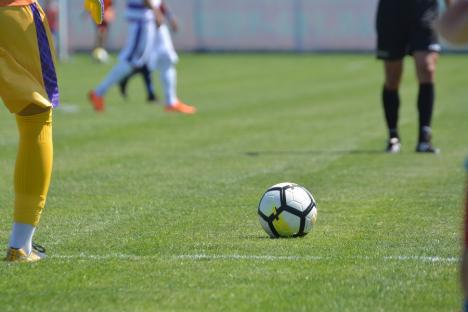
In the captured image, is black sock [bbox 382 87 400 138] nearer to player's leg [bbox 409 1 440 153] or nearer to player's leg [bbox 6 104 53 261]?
player's leg [bbox 409 1 440 153]

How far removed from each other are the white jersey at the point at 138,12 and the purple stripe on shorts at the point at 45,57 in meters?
11.6

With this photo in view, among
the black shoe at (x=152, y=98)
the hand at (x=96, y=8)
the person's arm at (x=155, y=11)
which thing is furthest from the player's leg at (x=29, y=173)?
the black shoe at (x=152, y=98)

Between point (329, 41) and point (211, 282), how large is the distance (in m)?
38.4

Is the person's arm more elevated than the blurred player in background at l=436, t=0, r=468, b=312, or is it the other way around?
the blurred player in background at l=436, t=0, r=468, b=312

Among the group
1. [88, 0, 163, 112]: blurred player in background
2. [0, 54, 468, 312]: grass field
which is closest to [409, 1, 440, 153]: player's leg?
[0, 54, 468, 312]: grass field

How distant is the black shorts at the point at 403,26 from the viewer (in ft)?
36.9

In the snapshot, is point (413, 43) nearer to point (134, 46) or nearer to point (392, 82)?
point (392, 82)

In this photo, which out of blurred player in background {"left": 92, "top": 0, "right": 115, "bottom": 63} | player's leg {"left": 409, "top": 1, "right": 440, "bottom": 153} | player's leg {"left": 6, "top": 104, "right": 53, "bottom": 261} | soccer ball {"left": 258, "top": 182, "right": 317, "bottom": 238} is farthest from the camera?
blurred player in background {"left": 92, "top": 0, "right": 115, "bottom": 63}

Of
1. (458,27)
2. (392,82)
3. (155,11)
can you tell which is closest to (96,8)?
(458,27)

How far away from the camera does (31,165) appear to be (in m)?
5.89

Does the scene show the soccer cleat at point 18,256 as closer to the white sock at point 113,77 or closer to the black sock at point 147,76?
the white sock at point 113,77

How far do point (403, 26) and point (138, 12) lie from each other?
7.14 meters

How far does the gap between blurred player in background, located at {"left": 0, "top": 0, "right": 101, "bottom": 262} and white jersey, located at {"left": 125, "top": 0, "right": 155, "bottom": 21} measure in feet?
38.3

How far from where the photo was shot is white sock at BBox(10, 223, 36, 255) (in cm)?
589
